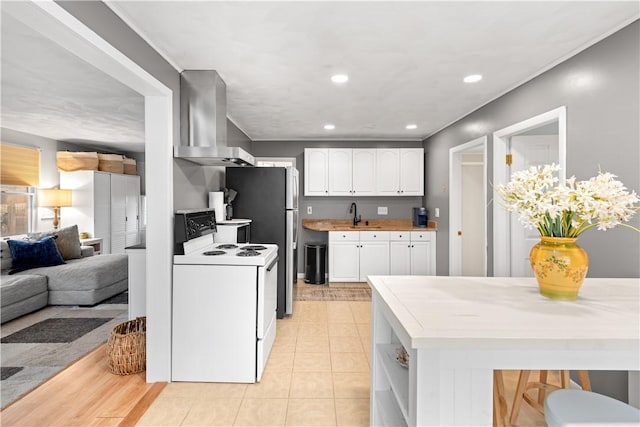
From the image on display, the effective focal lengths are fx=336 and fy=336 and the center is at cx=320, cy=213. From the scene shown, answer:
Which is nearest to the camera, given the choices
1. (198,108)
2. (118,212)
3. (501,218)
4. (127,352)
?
(127,352)

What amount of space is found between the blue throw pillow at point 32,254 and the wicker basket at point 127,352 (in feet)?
7.98

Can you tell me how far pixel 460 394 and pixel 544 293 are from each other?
2.14 feet

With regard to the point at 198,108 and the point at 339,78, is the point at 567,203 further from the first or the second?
the point at 198,108

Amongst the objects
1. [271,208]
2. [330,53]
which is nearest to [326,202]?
[271,208]

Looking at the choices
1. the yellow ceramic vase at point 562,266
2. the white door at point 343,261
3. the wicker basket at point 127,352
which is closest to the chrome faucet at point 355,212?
the white door at point 343,261

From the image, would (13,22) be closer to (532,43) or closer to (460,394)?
(460,394)

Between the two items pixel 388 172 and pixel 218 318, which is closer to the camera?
pixel 218 318

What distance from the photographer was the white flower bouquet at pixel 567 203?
1212 millimetres

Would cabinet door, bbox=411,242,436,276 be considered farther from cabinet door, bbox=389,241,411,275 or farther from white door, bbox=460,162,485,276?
white door, bbox=460,162,485,276

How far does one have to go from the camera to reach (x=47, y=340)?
10.3 ft

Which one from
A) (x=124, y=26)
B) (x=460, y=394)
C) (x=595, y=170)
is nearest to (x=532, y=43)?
(x=595, y=170)

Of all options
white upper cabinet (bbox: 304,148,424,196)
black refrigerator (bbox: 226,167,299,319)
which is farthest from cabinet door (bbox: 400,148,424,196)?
black refrigerator (bbox: 226,167,299,319)

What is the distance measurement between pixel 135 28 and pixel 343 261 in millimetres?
3945

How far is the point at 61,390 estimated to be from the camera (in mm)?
2355
